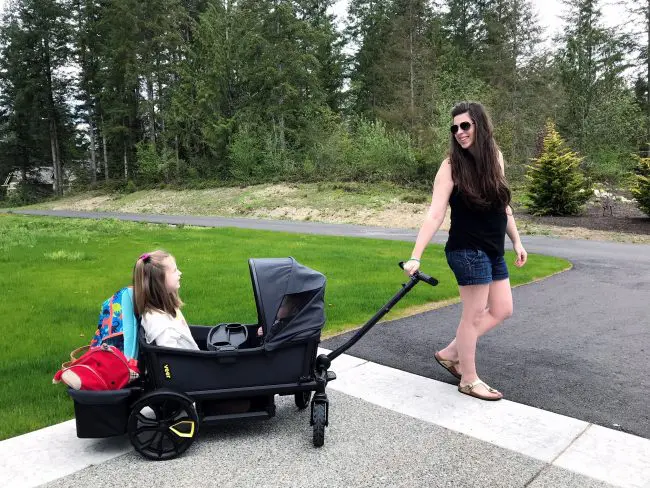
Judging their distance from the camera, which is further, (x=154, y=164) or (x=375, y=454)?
(x=154, y=164)

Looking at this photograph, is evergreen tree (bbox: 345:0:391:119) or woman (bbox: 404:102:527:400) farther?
evergreen tree (bbox: 345:0:391:119)

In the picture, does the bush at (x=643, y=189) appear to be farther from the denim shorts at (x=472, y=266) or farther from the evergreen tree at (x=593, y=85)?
the denim shorts at (x=472, y=266)

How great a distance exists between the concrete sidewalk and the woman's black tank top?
108cm

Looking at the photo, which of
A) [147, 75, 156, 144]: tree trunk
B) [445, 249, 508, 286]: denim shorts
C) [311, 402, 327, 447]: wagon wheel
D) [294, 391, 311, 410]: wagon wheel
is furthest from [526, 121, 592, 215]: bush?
[147, 75, 156, 144]: tree trunk

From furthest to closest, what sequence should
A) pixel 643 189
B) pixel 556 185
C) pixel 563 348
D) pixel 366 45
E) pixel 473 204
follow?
pixel 366 45, pixel 556 185, pixel 643 189, pixel 563 348, pixel 473 204

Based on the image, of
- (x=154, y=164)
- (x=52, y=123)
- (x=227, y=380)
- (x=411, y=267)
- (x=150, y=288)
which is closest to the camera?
(x=227, y=380)

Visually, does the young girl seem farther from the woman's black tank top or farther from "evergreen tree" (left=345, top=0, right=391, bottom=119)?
"evergreen tree" (left=345, top=0, right=391, bottom=119)

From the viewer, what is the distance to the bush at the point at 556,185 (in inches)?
717

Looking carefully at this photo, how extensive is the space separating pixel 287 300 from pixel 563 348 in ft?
9.83

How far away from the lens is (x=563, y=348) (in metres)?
4.73

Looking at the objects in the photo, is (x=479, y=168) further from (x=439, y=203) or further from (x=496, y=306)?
(x=496, y=306)

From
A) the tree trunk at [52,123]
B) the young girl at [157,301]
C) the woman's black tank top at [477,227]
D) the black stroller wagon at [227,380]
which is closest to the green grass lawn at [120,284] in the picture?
the black stroller wagon at [227,380]

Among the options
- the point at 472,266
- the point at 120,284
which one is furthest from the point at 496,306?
the point at 120,284

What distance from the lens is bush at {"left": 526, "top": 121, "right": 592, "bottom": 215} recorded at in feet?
59.8
